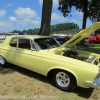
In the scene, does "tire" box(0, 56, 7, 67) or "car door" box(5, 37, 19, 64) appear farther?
"tire" box(0, 56, 7, 67)

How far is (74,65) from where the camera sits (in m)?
4.19

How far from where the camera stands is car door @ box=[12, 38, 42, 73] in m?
4.96

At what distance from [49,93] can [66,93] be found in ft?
1.55

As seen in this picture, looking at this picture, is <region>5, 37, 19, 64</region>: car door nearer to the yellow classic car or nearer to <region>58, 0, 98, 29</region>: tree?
the yellow classic car

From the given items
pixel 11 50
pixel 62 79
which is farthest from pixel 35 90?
pixel 11 50

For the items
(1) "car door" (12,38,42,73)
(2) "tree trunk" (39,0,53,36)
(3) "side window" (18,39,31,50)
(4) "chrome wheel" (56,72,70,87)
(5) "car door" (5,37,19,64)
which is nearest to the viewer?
(4) "chrome wheel" (56,72,70,87)

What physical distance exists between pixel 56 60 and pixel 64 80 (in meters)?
0.61

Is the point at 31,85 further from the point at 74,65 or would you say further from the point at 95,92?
the point at 95,92

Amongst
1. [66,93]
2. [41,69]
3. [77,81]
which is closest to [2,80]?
[41,69]

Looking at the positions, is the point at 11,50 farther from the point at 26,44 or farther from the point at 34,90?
the point at 34,90

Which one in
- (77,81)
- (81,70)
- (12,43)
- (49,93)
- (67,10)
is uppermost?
(67,10)

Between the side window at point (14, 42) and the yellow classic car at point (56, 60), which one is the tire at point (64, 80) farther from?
the side window at point (14, 42)

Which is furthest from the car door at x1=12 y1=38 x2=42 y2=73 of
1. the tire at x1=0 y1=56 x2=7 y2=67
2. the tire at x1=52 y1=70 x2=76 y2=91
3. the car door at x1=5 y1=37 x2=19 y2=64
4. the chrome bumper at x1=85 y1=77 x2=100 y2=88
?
the chrome bumper at x1=85 y1=77 x2=100 y2=88

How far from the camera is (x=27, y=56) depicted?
205 inches
